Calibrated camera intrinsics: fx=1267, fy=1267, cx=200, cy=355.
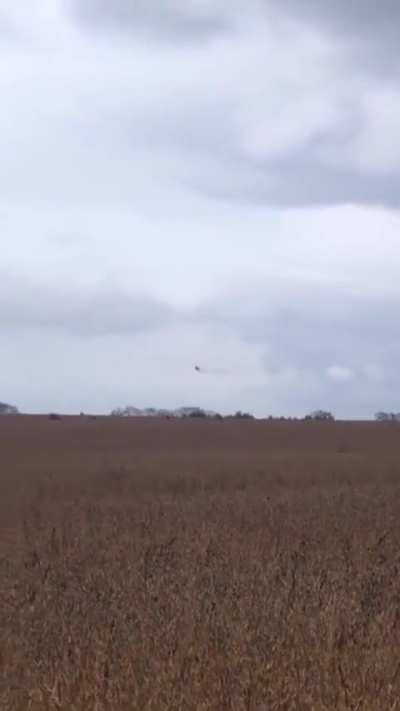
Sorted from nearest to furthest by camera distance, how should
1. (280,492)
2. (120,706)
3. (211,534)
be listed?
1. (120,706)
2. (211,534)
3. (280,492)

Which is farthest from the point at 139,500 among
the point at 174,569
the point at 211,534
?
the point at 174,569

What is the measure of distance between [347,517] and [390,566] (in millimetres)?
4254

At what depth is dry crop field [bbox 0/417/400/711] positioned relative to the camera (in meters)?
7.56

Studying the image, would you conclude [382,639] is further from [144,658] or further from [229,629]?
[144,658]

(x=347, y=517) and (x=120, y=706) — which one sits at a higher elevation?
(x=347, y=517)

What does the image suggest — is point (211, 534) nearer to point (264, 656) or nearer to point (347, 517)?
point (347, 517)

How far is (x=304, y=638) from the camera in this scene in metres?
8.27

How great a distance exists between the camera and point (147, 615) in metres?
8.87

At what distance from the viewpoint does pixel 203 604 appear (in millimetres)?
8977

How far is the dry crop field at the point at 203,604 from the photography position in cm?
756

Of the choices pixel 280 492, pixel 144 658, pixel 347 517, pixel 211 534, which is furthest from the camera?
pixel 280 492

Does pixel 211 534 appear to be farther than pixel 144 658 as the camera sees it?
Yes

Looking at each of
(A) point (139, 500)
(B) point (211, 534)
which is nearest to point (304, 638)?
(B) point (211, 534)

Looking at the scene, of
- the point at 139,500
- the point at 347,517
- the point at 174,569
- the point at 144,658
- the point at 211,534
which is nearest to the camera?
the point at 144,658
